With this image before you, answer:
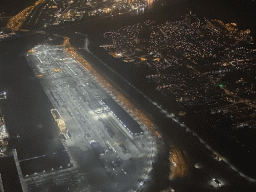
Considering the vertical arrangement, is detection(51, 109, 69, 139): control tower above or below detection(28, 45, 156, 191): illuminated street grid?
above

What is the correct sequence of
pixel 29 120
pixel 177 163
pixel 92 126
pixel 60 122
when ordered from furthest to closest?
A: pixel 29 120, pixel 60 122, pixel 92 126, pixel 177 163

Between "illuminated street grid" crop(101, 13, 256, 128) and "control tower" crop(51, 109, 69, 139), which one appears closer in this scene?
"control tower" crop(51, 109, 69, 139)

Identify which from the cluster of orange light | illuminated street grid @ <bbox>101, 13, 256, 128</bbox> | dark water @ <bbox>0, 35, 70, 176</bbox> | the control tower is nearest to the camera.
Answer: the cluster of orange light

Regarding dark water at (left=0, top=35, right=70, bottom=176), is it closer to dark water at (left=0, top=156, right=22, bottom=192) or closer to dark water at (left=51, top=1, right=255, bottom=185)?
dark water at (left=0, top=156, right=22, bottom=192)

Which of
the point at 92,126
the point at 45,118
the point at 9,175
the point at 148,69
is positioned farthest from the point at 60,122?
the point at 148,69

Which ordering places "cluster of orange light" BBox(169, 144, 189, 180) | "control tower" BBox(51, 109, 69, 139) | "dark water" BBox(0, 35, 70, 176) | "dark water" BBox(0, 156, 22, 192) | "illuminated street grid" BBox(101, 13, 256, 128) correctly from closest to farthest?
"dark water" BBox(0, 156, 22, 192) < "cluster of orange light" BBox(169, 144, 189, 180) < "dark water" BBox(0, 35, 70, 176) < "control tower" BBox(51, 109, 69, 139) < "illuminated street grid" BBox(101, 13, 256, 128)

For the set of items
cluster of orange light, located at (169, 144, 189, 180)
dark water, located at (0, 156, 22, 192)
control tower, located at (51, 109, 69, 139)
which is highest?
control tower, located at (51, 109, 69, 139)

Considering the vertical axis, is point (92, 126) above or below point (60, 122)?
below

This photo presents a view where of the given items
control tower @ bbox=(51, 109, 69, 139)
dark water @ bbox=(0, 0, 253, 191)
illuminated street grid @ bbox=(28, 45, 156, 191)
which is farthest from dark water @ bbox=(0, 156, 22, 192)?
control tower @ bbox=(51, 109, 69, 139)

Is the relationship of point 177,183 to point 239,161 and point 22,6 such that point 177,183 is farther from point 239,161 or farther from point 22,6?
point 22,6

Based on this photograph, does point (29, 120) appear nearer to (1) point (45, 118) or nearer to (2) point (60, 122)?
(1) point (45, 118)
